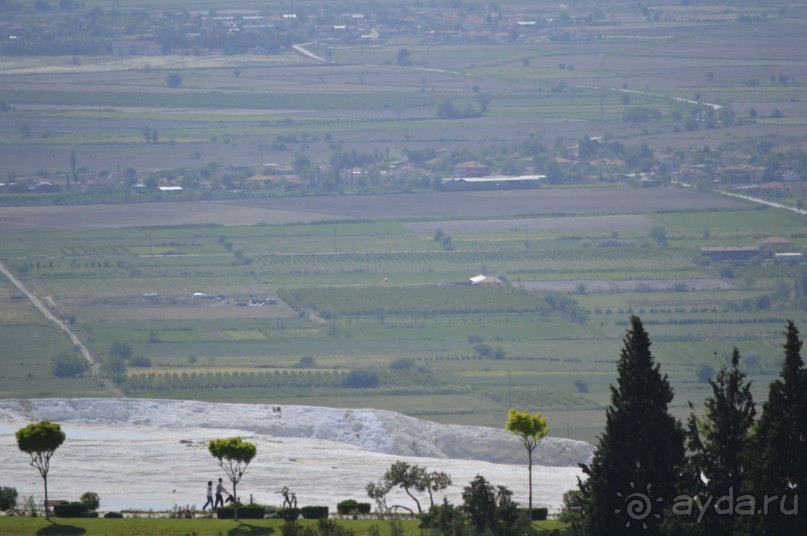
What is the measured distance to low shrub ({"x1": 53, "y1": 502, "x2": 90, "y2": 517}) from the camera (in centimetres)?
3122

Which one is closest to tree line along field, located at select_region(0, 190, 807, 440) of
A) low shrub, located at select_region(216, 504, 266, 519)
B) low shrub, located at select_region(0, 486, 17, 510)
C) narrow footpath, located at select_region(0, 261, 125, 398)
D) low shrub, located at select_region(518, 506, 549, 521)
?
narrow footpath, located at select_region(0, 261, 125, 398)

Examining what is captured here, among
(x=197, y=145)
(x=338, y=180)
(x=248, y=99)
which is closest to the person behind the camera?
(x=338, y=180)

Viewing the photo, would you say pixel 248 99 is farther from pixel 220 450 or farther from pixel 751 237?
pixel 220 450

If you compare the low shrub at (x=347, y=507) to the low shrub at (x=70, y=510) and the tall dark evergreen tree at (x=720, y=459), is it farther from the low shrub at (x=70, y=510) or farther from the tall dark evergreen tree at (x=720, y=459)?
the tall dark evergreen tree at (x=720, y=459)

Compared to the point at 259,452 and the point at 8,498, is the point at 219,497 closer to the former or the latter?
the point at 8,498

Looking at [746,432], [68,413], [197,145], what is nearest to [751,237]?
[197,145]

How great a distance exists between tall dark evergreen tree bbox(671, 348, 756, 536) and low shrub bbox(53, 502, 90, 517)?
12665 mm

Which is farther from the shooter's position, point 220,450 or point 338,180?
point 338,180

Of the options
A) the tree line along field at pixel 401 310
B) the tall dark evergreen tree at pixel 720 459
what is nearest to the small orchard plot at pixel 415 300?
the tree line along field at pixel 401 310

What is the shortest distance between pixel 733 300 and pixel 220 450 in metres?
51.6

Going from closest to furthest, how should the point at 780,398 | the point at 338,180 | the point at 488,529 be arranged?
the point at 780,398
the point at 488,529
the point at 338,180

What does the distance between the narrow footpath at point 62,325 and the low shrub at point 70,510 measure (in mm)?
29607

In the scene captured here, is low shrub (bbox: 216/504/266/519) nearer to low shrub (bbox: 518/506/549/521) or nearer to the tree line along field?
low shrub (bbox: 518/506/549/521)

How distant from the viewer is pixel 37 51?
17038 cm
